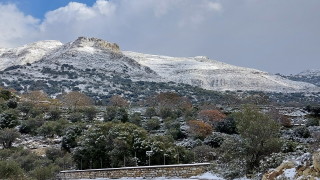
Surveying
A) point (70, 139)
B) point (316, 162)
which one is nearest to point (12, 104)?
point (70, 139)

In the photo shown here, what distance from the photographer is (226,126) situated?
5444 centimetres

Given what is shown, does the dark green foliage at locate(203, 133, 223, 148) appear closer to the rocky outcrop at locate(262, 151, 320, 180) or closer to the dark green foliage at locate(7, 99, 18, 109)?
the rocky outcrop at locate(262, 151, 320, 180)

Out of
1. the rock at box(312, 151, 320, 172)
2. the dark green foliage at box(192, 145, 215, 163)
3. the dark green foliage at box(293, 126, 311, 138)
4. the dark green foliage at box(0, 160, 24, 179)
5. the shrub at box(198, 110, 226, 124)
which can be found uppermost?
the shrub at box(198, 110, 226, 124)

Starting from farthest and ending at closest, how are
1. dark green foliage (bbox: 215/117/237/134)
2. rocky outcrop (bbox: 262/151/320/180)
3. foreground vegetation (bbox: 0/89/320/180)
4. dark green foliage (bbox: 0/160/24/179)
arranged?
dark green foliage (bbox: 215/117/237/134) → dark green foliage (bbox: 0/160/24/179) → foreground vegetation (bbox: 0/89/320/180) → rocky outcrop (bbox: 262/151/320/180)

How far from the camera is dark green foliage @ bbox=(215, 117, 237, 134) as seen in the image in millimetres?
53844

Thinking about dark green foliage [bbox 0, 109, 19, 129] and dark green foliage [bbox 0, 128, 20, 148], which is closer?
dark green foliage [bbox 0, 128, 20, 148]

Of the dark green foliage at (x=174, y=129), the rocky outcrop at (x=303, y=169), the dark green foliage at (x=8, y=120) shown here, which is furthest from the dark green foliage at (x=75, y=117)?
the rocky outcrop at (x=303, y=169)

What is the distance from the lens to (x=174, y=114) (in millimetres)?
68688

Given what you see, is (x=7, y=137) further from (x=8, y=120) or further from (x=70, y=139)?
(x=8, y=120)

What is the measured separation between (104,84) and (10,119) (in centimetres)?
9177

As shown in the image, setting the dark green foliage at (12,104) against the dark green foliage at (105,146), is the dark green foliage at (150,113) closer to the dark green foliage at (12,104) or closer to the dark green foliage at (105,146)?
the dark green foliage at (12,104)

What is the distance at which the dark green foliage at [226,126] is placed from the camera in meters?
53.8

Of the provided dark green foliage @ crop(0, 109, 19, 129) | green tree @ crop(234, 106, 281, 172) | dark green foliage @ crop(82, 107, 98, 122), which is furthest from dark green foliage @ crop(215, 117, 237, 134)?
green tree @ crop(234, 106, 281, 172)

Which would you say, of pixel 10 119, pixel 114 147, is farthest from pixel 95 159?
pixel 10 119
